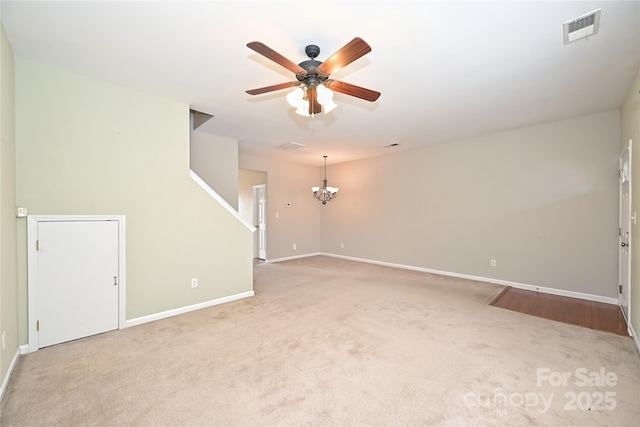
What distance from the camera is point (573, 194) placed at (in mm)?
4125

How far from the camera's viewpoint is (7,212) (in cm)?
219

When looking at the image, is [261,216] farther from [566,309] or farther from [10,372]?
[566,309]

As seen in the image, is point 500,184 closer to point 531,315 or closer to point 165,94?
point 531,315

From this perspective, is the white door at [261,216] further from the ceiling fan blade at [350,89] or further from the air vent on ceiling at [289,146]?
the ceiling fan blade at [350,89]

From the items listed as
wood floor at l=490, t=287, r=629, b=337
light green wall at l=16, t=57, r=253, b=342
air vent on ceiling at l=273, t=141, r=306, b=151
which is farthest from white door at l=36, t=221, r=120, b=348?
wood floor at l=490, t=287, r=629, b=337

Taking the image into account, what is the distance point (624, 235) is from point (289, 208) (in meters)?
6.20

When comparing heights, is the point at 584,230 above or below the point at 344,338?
above

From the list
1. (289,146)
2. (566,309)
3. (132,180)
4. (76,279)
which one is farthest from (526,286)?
(76,279)

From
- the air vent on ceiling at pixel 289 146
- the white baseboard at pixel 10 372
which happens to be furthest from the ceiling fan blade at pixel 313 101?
the white baseboard at pixel 10 372

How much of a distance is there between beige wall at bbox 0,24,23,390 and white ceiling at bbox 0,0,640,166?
33 cm

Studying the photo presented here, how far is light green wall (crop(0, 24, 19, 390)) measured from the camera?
2053 millimetres

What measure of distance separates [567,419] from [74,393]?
3.39 meters

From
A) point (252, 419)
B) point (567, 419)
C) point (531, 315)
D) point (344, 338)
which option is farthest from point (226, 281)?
point (531, 315)

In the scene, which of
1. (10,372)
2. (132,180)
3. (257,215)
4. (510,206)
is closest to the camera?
(10,372)
